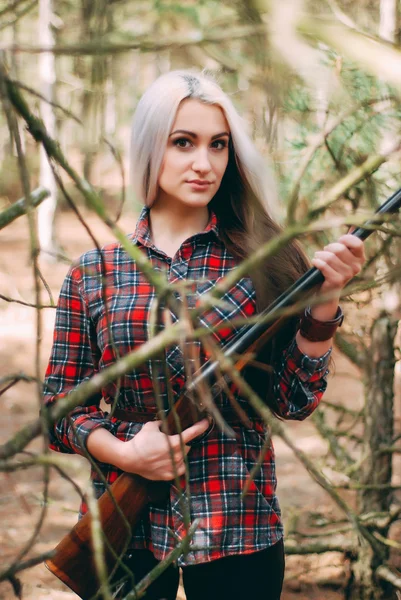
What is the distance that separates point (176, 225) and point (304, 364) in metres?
0.60

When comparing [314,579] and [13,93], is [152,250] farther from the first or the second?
[314,579]

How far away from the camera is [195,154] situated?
195 cm

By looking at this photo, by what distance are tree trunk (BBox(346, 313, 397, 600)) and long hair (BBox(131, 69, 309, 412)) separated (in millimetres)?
1254

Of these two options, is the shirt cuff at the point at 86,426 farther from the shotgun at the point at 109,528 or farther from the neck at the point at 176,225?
the neck at the point at 176,225

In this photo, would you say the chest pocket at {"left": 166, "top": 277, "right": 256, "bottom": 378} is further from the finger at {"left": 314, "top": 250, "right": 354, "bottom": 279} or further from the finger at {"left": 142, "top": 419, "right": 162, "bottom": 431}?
the finger at {"left": 314, "top": 250, "right": 354, "bottom": 279}

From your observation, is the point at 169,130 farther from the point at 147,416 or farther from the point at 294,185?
the point at 294,185

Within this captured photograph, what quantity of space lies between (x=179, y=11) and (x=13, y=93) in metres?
6.15

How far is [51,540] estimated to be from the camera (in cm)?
429

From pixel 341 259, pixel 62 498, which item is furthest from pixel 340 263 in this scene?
pixel 62 498

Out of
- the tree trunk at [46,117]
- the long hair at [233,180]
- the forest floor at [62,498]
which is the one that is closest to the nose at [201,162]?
the long hair at [233,180]

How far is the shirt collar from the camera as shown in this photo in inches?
82.4

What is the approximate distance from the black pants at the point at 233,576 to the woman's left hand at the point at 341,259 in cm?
84

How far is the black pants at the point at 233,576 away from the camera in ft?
6.17

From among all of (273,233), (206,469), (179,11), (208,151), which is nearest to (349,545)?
(206,469)
